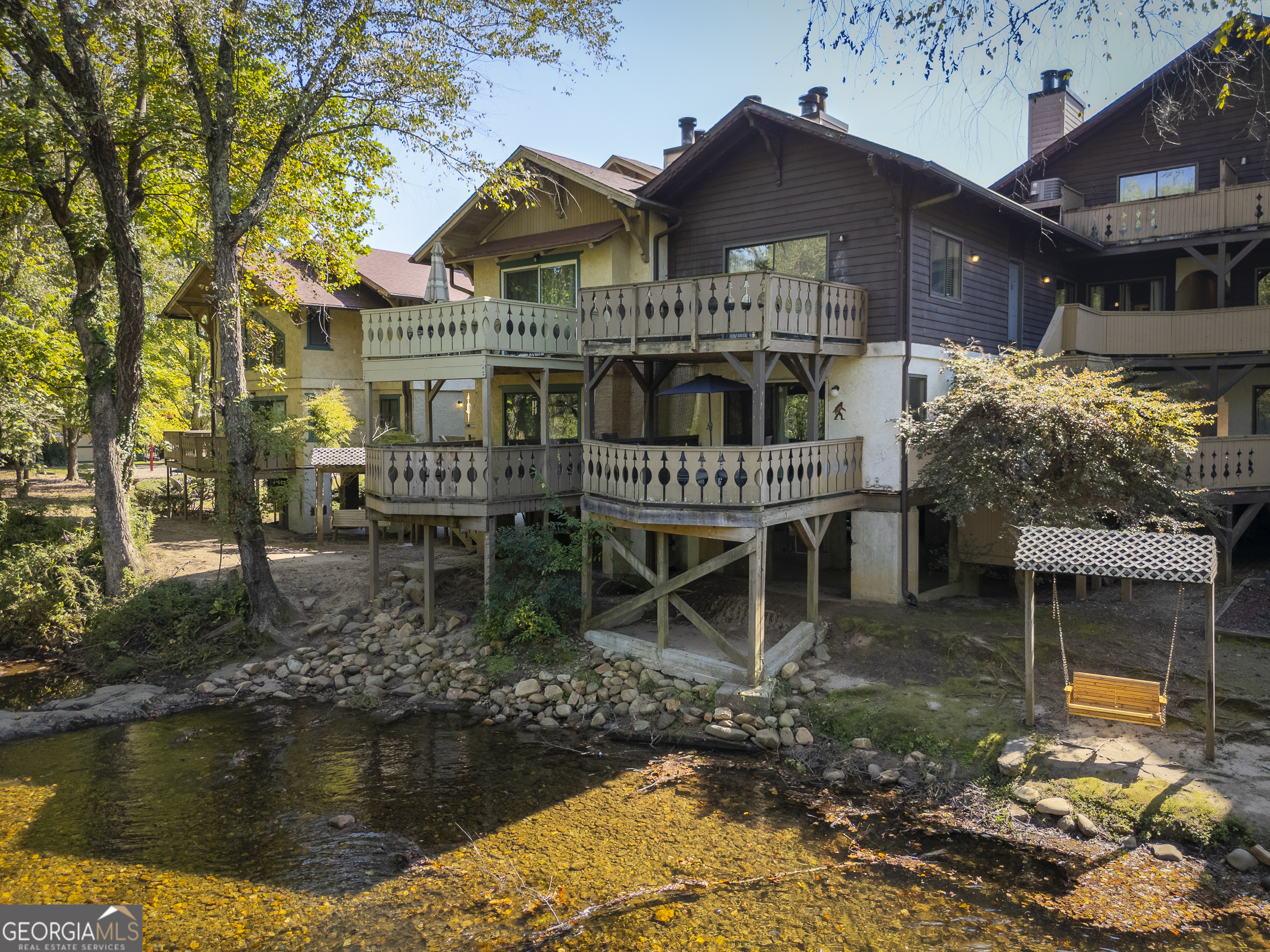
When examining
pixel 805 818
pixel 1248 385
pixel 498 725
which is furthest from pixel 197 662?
pixel 1248 385

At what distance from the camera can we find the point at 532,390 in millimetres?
20141

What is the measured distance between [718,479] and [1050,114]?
719 inches

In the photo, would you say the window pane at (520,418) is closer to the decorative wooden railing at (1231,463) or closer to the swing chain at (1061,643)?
the swing chain at (1061,643)

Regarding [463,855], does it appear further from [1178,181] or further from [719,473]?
[1178,181]

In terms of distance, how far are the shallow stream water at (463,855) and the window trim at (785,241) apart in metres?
9.76

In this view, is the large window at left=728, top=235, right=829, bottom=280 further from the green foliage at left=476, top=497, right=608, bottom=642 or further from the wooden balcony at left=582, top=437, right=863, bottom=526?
the green foliage at left=476, top=497, right=608, bottom=642

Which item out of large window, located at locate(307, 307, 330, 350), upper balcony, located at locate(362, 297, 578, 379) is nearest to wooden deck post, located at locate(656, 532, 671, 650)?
upper balcony, located at locate(362, 297, 578, 379)

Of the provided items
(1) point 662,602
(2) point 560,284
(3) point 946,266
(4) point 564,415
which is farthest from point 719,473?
(2) point 560,284

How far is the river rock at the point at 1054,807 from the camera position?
9438 mm

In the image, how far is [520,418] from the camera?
67.5 feet

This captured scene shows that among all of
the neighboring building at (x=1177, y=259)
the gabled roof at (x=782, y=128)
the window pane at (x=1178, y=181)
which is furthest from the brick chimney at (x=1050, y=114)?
the gabled roof at (x=782, y=128)

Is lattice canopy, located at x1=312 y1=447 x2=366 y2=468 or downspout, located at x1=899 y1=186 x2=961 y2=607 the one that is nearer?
downspout, located at x1=899 y1=186 x2=961 y2=607

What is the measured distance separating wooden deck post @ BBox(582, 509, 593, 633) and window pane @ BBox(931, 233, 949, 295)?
27.0ft

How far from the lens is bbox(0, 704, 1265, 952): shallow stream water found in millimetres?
7848
